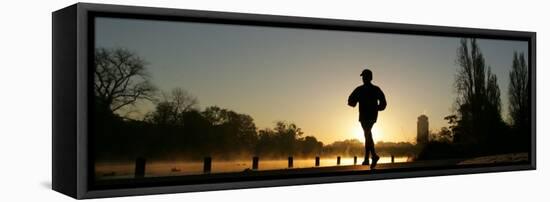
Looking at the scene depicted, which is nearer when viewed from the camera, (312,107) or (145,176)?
(145,176)

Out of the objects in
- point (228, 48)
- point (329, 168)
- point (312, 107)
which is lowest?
point (329, 168)

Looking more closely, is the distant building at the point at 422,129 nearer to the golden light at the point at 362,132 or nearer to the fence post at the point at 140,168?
the golden light at the point at 362,132

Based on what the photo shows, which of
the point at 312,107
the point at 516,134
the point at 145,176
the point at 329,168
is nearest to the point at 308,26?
the point at 312,107

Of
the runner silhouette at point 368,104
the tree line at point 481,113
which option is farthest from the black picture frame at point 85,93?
the tree line at point 481,113

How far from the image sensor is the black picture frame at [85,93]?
254 inches

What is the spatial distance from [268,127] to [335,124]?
2.24ft

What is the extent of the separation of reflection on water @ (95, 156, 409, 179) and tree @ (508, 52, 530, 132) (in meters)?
2.18

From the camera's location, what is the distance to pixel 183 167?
696cm

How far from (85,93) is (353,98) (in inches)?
98.3

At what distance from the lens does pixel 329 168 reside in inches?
304

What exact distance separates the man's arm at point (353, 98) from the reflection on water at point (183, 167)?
524 millimetres

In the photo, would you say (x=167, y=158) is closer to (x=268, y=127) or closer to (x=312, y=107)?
(x=268, y=127)

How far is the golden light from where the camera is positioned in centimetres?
791

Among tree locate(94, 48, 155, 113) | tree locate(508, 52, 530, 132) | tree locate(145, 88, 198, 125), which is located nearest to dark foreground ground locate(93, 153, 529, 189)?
tree locate(508, 52, 530, 132)
